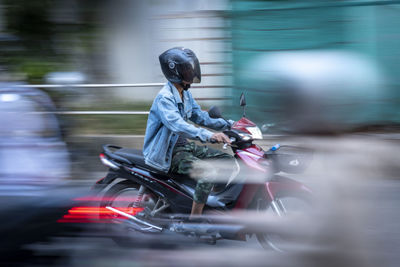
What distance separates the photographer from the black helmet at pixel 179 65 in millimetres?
3146

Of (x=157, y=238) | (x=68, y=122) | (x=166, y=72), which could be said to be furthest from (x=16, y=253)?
(x=68, y=122)

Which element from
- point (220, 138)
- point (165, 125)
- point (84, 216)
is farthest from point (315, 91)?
point (165, 125)

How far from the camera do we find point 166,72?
3.21 m

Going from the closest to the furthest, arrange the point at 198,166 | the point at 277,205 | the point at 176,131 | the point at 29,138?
the point at 277,205 < the point at 176,131 < the point at 198,166 < the point at 29,138

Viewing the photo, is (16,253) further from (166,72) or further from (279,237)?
(166,72)

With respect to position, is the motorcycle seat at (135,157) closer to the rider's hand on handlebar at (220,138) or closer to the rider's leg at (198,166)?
the rider's leg at (198,166)

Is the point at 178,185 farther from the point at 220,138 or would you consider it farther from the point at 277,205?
the point at 277,205

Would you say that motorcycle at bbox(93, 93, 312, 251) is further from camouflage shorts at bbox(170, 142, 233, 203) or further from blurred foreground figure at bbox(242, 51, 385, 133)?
blurred foreground figure at bbox(242, 51, 385, 133)

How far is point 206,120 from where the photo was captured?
3439mm

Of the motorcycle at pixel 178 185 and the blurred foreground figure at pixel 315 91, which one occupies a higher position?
the blurred foreground figure at pixel 315 91

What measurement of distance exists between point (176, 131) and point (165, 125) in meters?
0.13

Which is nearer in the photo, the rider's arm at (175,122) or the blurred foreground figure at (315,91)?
the blurred foreground figure at (315,91)

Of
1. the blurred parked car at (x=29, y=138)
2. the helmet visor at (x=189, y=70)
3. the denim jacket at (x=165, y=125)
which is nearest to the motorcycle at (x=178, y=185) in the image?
the denim jacket at (x=165, y=125)

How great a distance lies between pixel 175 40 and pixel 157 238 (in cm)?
381
